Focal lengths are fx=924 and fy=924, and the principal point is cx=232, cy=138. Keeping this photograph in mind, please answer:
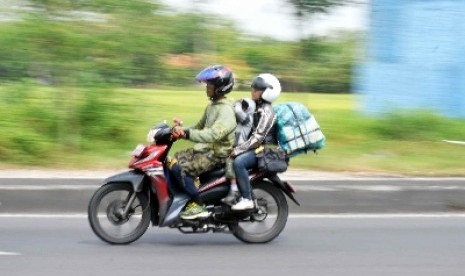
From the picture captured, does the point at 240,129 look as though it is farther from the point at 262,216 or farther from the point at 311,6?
the point at 311,6

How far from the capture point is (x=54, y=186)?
9734 millimetres

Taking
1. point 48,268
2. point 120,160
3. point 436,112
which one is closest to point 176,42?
point 120,160

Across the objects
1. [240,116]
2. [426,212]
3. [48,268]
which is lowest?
[426,212]

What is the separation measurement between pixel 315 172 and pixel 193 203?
347 centimetres

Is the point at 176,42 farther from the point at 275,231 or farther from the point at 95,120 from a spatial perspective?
the point at 275,231

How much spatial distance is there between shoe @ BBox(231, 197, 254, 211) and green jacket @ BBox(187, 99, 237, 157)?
419 mm

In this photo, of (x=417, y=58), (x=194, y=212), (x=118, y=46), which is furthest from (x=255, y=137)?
(x=417, y=58)

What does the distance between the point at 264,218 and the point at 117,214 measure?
129 cm

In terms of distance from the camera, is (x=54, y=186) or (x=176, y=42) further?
(x=176, y=42)

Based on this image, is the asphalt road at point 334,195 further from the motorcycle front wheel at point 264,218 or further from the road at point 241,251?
the motorcycle front wheel at point 264,218

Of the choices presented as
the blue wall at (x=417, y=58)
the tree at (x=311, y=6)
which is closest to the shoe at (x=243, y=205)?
the blue wall at (x=417, y=58)

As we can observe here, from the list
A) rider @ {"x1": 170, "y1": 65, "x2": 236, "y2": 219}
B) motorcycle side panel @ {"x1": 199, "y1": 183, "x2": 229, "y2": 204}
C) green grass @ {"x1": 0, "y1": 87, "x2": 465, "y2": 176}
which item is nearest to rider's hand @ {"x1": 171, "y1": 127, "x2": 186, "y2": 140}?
rider @ {"x1": 170, "y1": 65, "x2": 236, "y2": 219}

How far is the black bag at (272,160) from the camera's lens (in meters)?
7.72

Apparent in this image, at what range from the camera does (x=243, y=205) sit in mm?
7777
